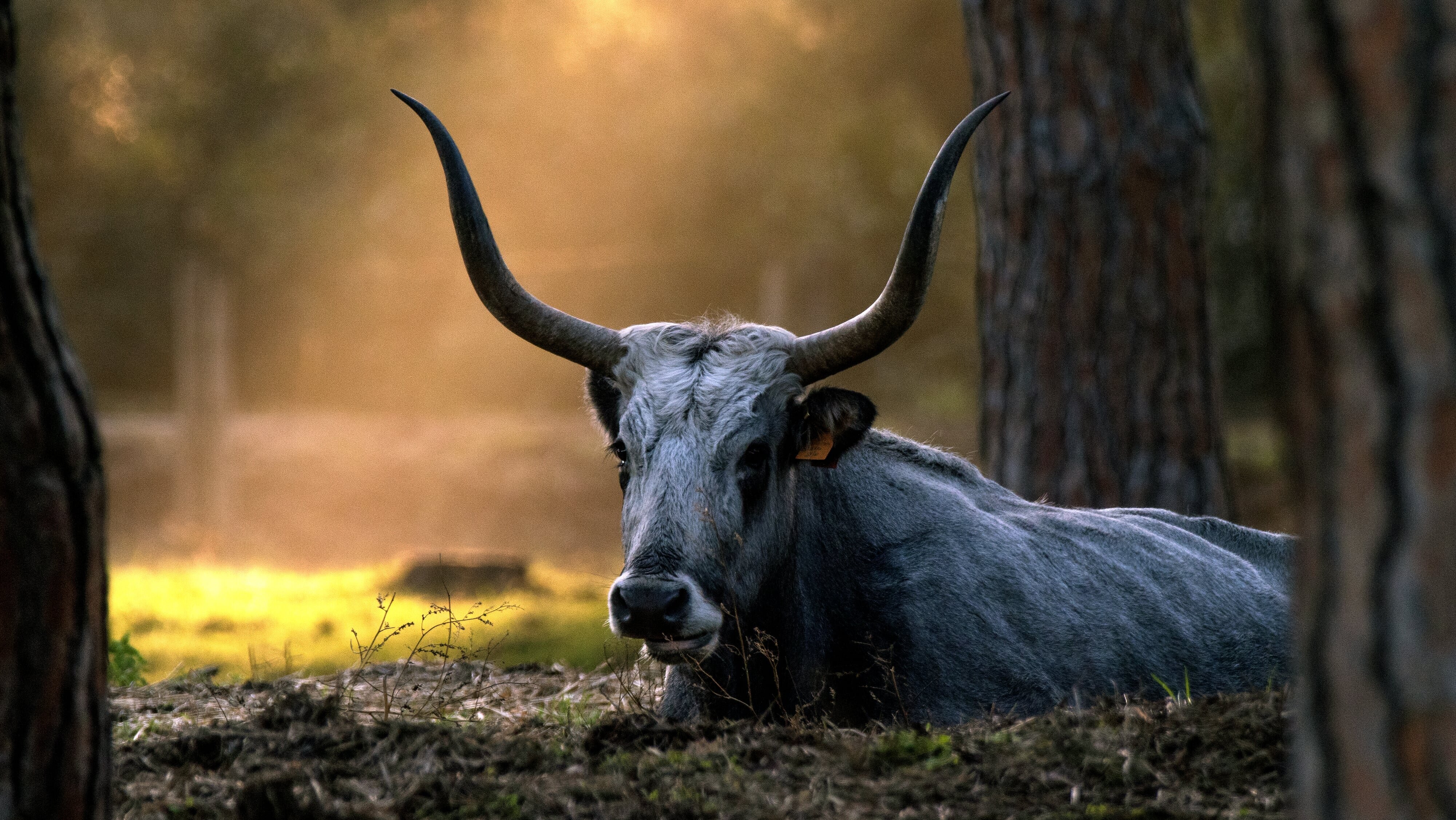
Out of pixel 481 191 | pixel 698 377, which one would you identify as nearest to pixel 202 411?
pixel 481 191

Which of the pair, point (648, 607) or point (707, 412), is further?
point (707, 412)

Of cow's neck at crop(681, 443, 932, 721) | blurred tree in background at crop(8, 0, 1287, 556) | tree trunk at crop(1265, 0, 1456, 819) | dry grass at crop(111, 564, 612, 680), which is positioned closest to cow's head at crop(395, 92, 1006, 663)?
cow's neck at crop(681, 443, 932, 721)

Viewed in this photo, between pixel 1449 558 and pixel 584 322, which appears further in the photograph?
pixel 584 322

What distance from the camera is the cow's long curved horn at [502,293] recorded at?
179 inches

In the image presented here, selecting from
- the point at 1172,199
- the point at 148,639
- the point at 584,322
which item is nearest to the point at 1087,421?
the point at 1172,199

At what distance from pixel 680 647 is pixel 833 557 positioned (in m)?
1.04

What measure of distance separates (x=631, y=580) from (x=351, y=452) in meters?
11.0

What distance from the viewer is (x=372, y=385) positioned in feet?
47.2

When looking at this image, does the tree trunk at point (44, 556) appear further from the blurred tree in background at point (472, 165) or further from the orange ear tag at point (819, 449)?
the blurred tree in background at point (472, 165)

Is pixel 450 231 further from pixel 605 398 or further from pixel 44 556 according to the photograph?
pixel 44 556

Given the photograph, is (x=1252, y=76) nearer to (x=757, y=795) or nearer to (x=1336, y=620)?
(x=1336, y=620)

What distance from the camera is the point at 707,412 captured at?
4.47m

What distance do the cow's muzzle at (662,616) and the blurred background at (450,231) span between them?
790cm

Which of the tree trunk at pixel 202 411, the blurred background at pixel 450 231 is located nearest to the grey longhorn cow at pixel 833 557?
the blurred background at pixel 450 231
